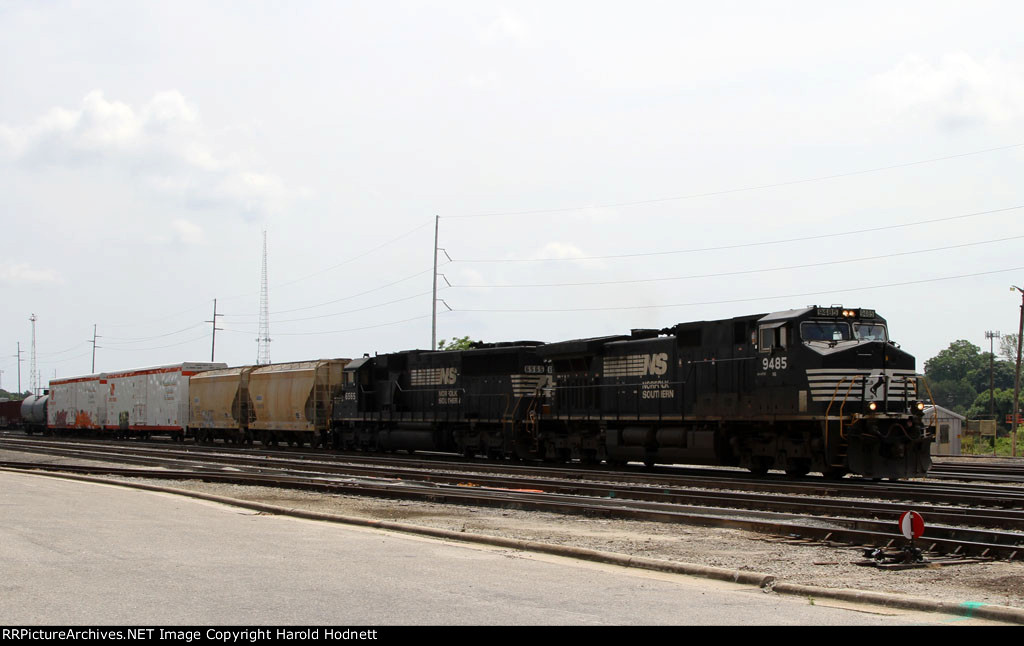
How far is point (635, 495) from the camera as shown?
57.0 ft

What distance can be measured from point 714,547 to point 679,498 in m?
5.27

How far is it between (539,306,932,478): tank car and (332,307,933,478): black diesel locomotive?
1.1 inches

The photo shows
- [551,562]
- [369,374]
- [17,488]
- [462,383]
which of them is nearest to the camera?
[551,562]

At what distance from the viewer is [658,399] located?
24625mm

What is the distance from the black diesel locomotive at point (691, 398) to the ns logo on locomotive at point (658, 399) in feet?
0.11

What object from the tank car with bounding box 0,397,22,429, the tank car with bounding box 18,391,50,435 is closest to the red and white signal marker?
the tank car with bounding box 18,391,50,435

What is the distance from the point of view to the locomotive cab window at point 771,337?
21.1 m

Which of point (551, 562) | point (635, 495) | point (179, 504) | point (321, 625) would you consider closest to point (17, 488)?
point (179, 504)

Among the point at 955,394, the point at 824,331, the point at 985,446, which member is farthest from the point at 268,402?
the point at 955,394

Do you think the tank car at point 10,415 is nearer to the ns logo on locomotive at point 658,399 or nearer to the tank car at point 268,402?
the tank car at point 268,402

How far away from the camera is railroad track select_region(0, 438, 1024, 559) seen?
11656 mm

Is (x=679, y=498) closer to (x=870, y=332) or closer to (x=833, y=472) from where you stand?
(x=833, y=472)

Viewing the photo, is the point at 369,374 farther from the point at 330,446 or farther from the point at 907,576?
the point at 907,576

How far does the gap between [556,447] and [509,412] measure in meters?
1.89
